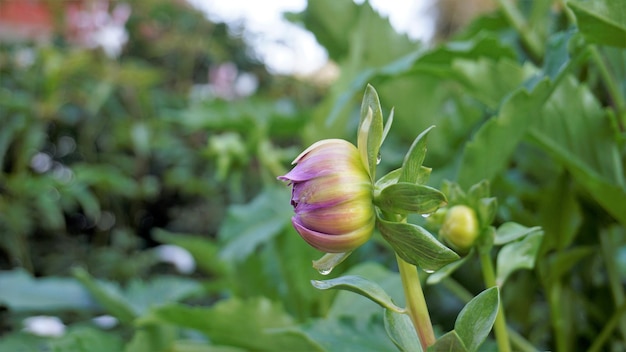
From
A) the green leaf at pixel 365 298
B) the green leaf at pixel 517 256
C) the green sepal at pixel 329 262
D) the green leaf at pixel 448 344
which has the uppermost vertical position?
the green sepal at pixel 329 262

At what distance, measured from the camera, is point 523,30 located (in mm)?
413

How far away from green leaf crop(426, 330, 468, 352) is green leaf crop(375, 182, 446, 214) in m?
0.03

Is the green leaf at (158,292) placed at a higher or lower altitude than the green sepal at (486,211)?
higher

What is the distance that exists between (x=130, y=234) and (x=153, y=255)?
110 millimetres

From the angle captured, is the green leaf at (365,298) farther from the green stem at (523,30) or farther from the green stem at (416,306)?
the green stem at (523,30)

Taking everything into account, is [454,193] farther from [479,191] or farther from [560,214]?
[560,214]

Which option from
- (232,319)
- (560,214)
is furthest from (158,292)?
(560,214)

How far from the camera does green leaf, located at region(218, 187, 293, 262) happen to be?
1.37 feet

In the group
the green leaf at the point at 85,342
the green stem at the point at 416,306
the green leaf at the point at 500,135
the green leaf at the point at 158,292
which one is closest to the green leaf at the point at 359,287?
the green stem at the point at 416,306

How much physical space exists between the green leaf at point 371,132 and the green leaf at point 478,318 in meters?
0.05

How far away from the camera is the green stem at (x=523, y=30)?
1.33ft

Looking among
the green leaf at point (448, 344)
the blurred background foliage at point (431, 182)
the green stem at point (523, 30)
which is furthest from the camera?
the green stem at point (523, 30)

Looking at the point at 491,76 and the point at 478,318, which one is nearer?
the point at 478,318

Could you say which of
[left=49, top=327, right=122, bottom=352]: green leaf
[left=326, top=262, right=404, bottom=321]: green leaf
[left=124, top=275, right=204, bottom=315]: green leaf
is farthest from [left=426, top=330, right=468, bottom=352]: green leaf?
[left=124, top=275, right=204, bottom=315]: green leaf
